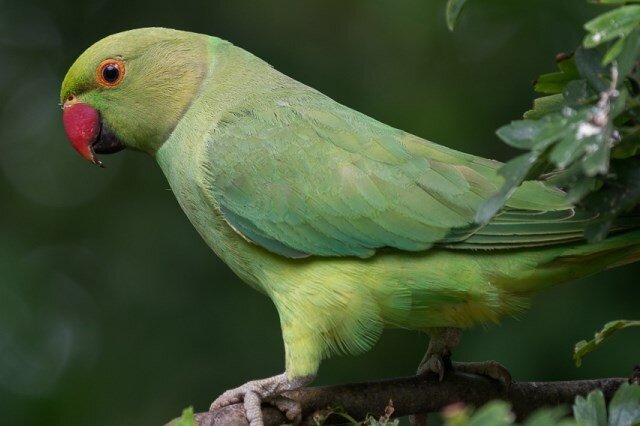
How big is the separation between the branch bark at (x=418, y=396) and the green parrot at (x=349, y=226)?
0.16ft

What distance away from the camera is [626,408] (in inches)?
70.0

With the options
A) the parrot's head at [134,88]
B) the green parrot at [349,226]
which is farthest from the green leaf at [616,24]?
the parrot's head at [134,88]

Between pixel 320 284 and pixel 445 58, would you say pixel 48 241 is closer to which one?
pixel 445 58

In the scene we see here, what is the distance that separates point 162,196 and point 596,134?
460 cm

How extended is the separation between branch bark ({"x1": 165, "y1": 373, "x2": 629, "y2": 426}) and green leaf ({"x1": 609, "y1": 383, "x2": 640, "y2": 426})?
3.38 feet

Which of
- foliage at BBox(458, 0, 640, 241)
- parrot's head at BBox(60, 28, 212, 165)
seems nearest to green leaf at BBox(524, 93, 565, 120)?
foliage at BBox(458, 0, 640, 241)

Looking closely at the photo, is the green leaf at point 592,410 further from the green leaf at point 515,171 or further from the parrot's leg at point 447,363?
the parrot's leg at point 447,363

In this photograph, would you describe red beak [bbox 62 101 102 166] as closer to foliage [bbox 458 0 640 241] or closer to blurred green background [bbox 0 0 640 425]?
foliage [bbox 458 0 640 241]

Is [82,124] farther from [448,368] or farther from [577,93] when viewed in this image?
[577,93]

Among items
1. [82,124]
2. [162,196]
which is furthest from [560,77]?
[162,196]

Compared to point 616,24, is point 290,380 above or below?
below

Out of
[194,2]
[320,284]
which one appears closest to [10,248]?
[194,2]

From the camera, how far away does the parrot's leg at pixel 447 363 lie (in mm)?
3117

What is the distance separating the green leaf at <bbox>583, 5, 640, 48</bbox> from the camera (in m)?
1.67
